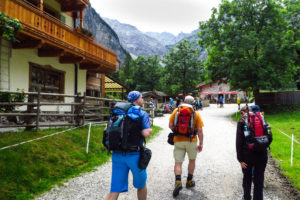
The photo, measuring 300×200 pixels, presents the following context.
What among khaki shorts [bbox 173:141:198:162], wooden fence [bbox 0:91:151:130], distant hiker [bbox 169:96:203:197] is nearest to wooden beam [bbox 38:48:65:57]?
wooden fence [bbox 0:91:151:130]

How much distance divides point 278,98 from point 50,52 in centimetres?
2309

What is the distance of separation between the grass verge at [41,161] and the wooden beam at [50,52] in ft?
15.0

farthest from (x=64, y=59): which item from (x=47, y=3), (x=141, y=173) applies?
(x=141, y=173)

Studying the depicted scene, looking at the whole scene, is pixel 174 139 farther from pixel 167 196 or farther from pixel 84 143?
pixel 84 143

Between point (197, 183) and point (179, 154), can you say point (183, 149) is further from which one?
point (197, 183)

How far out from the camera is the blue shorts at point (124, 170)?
295 cm

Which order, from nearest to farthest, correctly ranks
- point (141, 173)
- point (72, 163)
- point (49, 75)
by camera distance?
point (141, 173), point (72, 163), point (49, 75)

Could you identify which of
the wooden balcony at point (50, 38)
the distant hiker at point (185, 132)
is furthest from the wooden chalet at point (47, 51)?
the distant hiker at point (185, 132)

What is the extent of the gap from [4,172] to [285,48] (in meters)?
22.4

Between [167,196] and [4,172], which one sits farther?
[4,172]

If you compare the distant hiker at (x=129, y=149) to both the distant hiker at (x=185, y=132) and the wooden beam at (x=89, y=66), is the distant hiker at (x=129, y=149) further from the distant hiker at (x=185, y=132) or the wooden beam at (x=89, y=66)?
the wooden beam at (x=89, y=66)

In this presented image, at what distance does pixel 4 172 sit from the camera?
4.43 metres

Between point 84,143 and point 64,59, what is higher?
point 64,59

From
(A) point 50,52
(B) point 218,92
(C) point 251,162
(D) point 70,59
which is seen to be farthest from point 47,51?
(B) point 218,92
